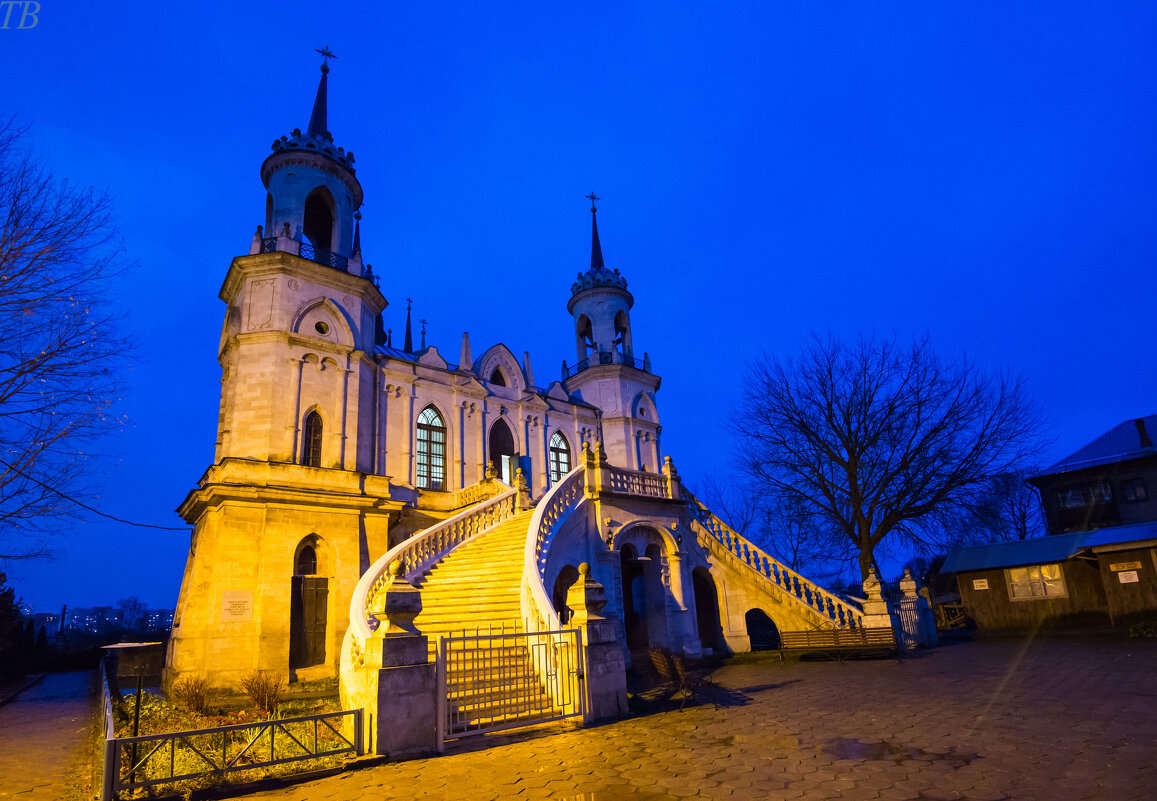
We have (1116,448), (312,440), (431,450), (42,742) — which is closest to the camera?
(42,742)

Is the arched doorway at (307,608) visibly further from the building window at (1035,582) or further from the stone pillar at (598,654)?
the building window at (1035,582)

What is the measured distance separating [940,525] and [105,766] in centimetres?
2516

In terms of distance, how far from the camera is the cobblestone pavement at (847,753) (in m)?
5.98

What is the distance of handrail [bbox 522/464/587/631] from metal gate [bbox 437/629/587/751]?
2.01 feet

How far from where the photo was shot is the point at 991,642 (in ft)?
71.1

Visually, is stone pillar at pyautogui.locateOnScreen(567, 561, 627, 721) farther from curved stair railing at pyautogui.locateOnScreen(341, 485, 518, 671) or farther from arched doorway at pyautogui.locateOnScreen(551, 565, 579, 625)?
arched doorway at pyautogui.locateOnScreen(551, 565, 579, 625)

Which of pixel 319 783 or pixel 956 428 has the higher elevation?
pixel 956 428

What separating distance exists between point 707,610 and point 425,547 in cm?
1056

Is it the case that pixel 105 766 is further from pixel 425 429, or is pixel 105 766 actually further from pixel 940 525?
pixel 940 525

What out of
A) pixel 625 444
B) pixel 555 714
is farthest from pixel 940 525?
pixel 555 714

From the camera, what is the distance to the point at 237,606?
57.1 feet

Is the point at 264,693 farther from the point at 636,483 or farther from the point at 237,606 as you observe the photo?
the point at 636,483

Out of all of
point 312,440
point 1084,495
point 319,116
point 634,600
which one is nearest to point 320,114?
point 319,116

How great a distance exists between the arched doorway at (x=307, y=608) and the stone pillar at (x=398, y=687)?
35.8 feet
